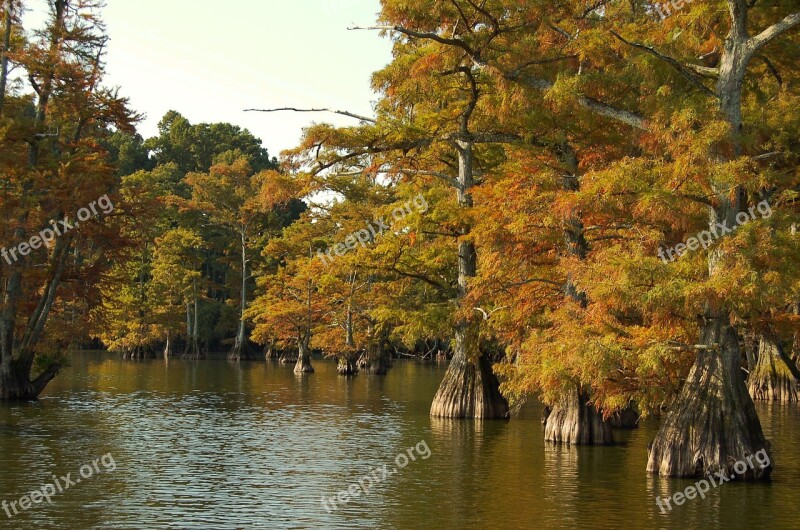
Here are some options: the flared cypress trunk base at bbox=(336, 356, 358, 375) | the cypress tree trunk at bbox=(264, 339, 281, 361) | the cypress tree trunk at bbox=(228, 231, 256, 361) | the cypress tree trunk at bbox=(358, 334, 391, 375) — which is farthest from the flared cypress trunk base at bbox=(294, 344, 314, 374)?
the cypress tree trunk at bbox=(264, 339, 281, 361)

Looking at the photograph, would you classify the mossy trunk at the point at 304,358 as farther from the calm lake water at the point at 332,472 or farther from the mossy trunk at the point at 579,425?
the mossy trunk at the point at 579,425

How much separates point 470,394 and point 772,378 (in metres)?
11.7

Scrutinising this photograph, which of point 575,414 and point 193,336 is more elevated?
point 193,336

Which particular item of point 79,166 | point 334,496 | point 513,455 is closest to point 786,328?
point 513,455

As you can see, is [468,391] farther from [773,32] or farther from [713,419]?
[773,32]

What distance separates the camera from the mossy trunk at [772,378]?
94.3 ft

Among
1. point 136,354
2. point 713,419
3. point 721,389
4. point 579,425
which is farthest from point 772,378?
point 136,354

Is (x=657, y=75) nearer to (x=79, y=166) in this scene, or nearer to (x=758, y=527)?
(x=758, y=527)

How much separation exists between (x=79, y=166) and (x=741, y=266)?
790 inches

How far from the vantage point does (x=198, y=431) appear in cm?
2166

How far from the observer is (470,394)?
23594 mm

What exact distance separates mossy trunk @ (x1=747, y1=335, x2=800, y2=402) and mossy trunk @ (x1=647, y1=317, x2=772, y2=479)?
1509cm

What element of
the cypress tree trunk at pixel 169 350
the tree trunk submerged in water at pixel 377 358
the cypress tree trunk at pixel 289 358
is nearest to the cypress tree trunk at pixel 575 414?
the tree trunk submerged in water at pixel 377 358

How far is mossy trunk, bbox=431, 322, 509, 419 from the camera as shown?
925 inches
